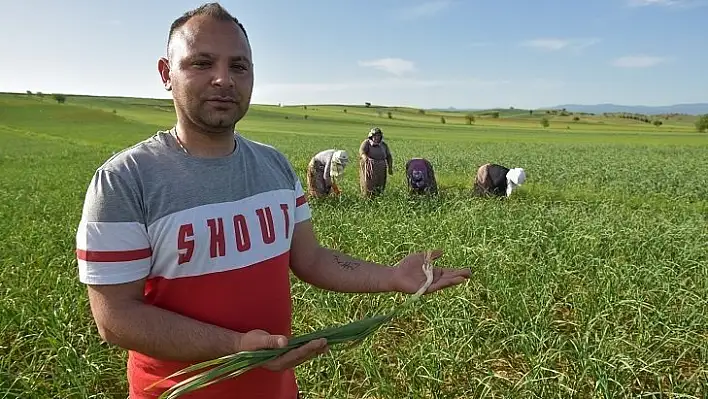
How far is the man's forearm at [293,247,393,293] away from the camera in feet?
6.56

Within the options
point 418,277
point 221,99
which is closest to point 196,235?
point 221,99

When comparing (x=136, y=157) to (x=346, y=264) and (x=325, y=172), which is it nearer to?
(x=346, y=264)

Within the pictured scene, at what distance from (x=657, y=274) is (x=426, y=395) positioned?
2430mm

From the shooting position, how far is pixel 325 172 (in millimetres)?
9492

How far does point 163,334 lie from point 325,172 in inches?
320

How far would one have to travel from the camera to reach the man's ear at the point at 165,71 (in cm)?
160

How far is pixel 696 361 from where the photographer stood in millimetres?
3512

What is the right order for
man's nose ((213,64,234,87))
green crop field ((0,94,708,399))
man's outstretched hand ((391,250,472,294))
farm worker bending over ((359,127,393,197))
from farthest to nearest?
farm worker bending over ((359,127,393,197))
green crop field ((0,94,708,399))
man's outstretched hand ((391,250,472,294))
man's nose ((213,64,234,87))

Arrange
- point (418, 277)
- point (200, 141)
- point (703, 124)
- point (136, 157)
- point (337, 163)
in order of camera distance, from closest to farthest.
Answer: point (136, 157), point (200, 141), point (418, 277), point (337, 163), point (703, 124)

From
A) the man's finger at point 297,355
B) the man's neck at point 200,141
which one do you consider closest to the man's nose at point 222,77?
the man's neck at point 200,141

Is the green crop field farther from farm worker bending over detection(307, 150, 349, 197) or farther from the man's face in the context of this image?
the man's face

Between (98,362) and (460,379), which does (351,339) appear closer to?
(460,379)

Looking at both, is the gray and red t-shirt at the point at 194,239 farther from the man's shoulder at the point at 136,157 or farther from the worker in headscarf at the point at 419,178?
the worker in headscarf at the point at 419,178

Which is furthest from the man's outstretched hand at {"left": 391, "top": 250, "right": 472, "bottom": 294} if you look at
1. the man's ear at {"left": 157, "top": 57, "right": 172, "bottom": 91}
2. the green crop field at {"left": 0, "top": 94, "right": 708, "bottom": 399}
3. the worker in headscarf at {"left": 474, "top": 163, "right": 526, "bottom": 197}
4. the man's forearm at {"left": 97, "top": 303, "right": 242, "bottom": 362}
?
the worker in headscarf at {"left": 474, "top": 163, "right": 526, "bottom": 197}
